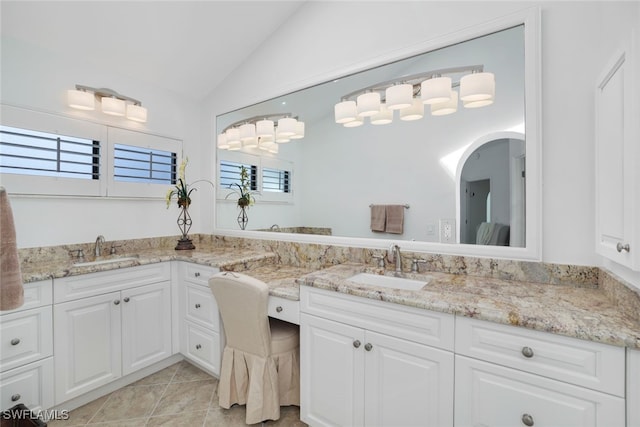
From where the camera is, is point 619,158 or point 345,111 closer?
point 619,158

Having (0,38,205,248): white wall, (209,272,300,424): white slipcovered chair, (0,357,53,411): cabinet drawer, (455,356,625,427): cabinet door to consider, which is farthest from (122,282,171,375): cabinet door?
(455,356,625,427): cabinet door

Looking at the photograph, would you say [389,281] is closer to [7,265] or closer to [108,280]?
[7,265]

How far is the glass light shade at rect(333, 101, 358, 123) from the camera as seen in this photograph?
2.08m

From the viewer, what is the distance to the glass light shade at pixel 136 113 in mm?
2508

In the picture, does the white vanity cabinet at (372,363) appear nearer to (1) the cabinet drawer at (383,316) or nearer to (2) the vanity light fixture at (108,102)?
(1) the cabinet drawer at (383,316)

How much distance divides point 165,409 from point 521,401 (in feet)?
6.70

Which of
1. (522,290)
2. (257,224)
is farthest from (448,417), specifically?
(257,224)

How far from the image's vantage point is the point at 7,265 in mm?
1003

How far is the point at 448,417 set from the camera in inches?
46.8

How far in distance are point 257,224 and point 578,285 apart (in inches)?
90.5

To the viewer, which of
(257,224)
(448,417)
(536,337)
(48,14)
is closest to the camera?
(536,337)

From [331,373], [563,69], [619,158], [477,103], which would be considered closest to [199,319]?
[331,373]

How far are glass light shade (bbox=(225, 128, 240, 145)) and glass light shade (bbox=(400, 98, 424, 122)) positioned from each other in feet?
5.46

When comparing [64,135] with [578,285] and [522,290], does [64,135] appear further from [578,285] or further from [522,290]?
[578,285]
